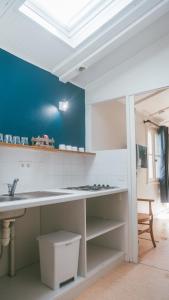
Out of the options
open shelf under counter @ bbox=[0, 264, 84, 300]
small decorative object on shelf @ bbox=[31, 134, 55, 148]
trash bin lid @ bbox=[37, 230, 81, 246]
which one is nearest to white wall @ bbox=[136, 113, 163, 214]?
small decorative object on shelf @ bbox=[31, 134, 55, 148]

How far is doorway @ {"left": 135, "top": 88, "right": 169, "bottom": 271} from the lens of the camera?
10.7 ft

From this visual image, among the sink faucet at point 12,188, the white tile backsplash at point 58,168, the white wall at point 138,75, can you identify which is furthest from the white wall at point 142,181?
the sink faucet at point 12,188

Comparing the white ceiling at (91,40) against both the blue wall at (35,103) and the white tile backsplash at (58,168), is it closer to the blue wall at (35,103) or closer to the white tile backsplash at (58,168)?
the blue wall at (35,103)

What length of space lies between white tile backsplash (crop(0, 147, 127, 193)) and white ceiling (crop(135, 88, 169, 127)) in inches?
55.8

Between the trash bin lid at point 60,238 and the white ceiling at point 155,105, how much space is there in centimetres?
256

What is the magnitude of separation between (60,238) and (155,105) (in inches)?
146

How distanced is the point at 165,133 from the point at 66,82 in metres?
3.78

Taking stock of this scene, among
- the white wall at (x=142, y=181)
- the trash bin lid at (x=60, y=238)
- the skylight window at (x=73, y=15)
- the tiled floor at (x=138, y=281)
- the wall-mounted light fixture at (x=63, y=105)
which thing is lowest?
the tiled floor at (x=138, y=281)

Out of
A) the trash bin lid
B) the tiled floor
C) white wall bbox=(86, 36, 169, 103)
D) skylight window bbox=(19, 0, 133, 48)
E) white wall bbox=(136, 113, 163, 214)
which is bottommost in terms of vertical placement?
the tiled floor

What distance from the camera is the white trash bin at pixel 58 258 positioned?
1.88 metres

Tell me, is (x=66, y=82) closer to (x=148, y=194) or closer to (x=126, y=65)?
(x=126, y=65)

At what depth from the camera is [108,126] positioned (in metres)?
3.81

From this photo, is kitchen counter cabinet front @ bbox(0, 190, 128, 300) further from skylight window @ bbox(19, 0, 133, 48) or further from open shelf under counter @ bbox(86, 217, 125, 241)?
skylight window @ bbox(19, 0, 133, 48)

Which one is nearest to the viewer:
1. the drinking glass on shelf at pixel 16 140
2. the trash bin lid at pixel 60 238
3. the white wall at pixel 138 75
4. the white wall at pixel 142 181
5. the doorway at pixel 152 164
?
the trash bin lid at pixel 60 238
